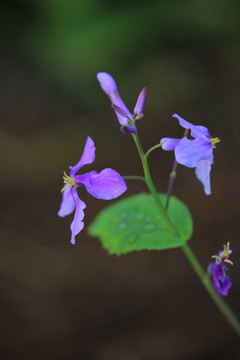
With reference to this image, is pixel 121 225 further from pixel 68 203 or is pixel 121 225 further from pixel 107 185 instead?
pixel 107 185

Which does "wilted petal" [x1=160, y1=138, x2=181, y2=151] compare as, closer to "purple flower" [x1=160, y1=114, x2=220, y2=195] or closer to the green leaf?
"purple flower" [x1=160, y1=114, x2=220, y2=195]

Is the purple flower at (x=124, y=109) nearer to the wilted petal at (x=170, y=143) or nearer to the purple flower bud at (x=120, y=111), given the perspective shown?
the purple flower bud at (x=120, y=111)

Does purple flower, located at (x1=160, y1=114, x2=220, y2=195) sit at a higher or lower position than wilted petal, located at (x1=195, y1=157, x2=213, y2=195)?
higher

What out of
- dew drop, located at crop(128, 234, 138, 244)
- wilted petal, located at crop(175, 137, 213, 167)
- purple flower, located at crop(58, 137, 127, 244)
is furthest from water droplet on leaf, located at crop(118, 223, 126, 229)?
wilted petal, located at crop(175, 137, 213, 167)

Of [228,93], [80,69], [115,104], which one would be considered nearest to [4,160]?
[80,69]

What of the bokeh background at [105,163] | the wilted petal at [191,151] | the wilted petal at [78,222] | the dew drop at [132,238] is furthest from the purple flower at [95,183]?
the bokeh background at [105,163]

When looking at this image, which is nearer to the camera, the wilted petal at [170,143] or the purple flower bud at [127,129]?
the purple flower bud at [127,129]

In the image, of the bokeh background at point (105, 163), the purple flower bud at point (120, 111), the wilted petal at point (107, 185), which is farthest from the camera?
the bokeh background at point (105, 163)
